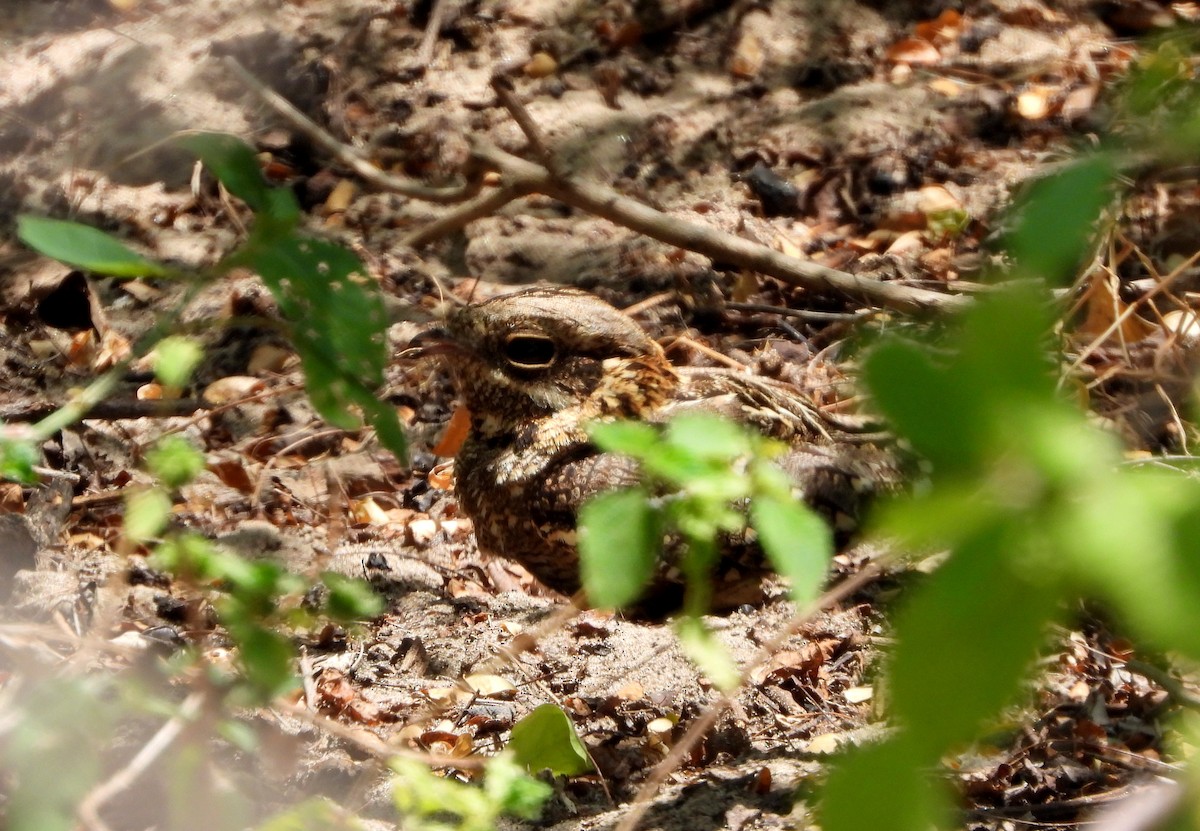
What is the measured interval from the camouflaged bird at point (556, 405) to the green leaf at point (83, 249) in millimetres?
1920

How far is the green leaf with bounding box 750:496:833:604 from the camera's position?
3.37 ft

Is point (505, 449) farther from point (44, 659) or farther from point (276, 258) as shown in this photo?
point (276, 258)

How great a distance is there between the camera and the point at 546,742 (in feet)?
6.98

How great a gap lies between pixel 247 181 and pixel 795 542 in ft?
2.56

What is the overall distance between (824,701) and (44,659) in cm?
167

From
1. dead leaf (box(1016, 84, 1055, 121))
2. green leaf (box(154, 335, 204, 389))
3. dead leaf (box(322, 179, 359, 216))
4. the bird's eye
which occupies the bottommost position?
dead leaf (box(322, 179, 359, 216))

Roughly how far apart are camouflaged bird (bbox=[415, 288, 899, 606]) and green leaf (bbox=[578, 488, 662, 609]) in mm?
2046

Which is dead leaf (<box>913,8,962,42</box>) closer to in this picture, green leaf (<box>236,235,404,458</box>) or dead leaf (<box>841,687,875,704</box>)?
dead leaf (<box>841,687,875,704</box>)

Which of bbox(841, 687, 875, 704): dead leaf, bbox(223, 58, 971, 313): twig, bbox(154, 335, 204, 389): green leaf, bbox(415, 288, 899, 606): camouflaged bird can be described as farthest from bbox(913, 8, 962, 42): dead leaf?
bbox(154, 335, 204, 389): green leaf

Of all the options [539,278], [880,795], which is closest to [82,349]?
[539,278]

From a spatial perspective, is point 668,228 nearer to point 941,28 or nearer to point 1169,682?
point 941,28

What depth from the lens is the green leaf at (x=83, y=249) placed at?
130 centimetres

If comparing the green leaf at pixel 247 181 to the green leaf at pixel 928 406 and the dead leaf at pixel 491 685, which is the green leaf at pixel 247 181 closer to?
the green leaf at pixel 928 406

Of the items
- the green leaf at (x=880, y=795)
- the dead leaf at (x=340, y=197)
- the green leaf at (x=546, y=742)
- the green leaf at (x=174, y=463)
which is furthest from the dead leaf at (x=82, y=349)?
the green leaf at (x=880, y=795)
